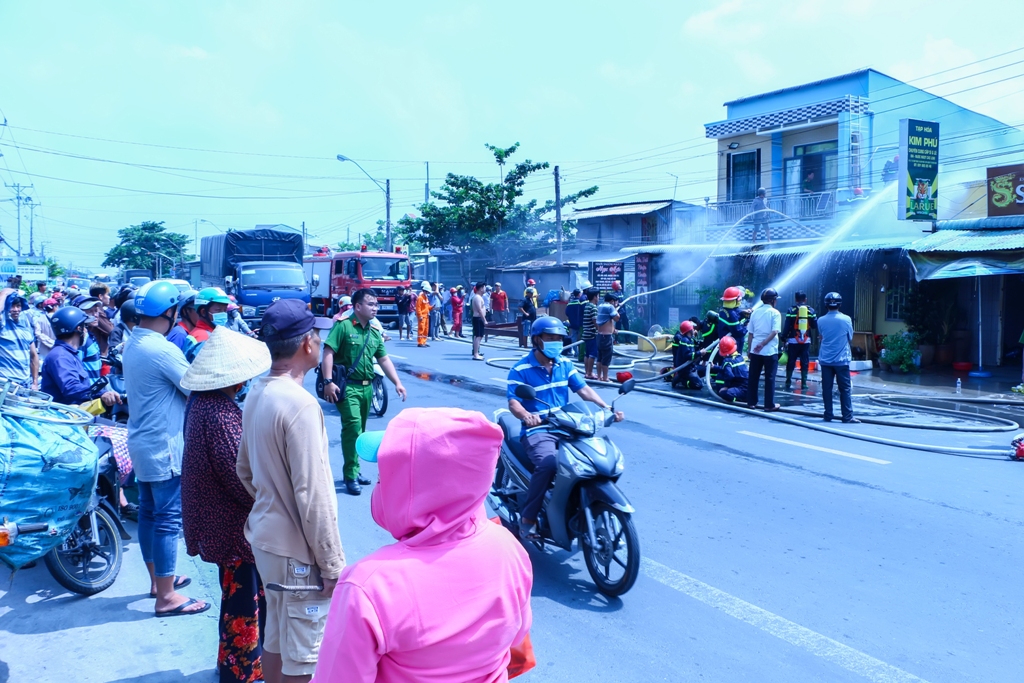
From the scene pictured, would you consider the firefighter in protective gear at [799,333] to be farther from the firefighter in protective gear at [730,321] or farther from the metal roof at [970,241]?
the metal roof at [970,241]

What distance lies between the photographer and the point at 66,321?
5840 millimetres

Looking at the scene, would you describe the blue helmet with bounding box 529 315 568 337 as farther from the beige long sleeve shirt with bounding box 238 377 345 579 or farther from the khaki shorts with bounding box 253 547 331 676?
the khaki shorts with bounding box 253 547 331 676

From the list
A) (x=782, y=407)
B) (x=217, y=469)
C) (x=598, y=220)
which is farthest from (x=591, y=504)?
(x=598, y=220)

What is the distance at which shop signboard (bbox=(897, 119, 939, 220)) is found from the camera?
54.3ft

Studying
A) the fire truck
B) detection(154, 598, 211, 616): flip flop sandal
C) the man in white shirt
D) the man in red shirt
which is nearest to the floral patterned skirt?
detection(154, 598, 211, 616): flip flop sandal

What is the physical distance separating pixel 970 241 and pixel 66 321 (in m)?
16.0

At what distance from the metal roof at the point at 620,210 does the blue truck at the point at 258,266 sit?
11.3m

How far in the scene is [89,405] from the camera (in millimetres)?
5809

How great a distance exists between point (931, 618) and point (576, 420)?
7.66 feet

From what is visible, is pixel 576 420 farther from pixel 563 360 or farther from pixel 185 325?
pixel 185 325

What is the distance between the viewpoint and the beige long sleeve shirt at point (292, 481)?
9.36 feet

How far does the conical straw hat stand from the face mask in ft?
7.49

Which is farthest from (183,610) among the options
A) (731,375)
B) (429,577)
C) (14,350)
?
(731,375)

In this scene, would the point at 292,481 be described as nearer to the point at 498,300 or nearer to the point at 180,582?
the point at 180,582
